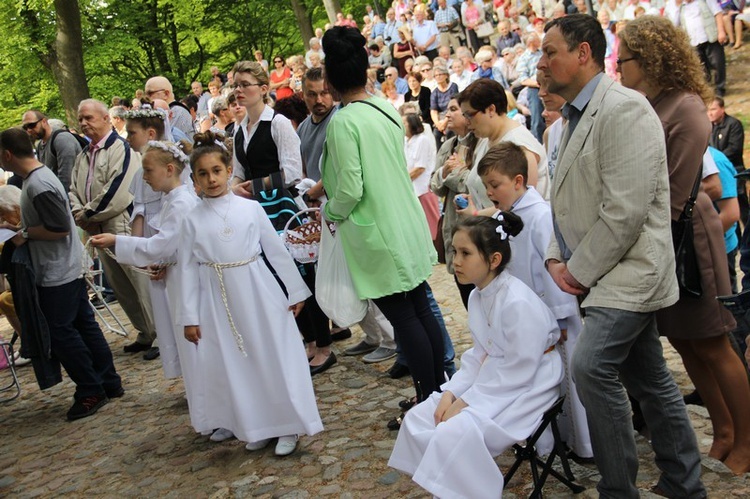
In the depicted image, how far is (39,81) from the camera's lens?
86.3ft

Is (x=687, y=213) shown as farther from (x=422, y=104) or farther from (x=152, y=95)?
(x=422, y=104)

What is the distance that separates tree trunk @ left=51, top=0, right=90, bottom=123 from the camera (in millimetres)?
18875

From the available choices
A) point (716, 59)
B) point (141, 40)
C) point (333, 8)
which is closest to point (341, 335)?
point (716, 59)

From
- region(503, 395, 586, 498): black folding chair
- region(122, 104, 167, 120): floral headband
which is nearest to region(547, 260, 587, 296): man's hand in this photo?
region(503, 395, 586, 498): black folding chair

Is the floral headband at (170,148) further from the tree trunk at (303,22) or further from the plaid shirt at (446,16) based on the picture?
the tree trunk at (303,22)

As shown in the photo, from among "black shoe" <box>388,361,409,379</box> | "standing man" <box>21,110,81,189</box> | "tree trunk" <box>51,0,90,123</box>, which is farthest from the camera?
"tree trunk" <box>51,0,90,123</box>

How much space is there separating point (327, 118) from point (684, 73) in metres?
2.91

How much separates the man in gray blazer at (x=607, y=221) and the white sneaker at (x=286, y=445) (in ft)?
6.89

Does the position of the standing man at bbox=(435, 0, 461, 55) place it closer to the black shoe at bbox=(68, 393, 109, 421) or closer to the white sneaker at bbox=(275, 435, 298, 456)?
the black shoe at bbox=(68, 393, 109, 421)

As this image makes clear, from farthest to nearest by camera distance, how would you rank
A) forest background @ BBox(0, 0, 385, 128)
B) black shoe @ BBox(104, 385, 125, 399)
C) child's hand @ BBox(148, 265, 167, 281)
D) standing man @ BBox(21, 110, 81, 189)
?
1. forest background @ BBox(0, 0, 385, 128)
2. standing man @ BBox(21, 110, 81, 189)
3. black shoe @ BBox(104, 385, 125, 399)
4. child's hand @ BBox(148, 265, 167, 281)

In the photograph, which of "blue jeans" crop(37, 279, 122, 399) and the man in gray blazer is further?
"blue jeans" crop(37, 279, 122, 399)

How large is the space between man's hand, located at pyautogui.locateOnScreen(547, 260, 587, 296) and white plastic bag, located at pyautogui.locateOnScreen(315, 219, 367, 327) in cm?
134

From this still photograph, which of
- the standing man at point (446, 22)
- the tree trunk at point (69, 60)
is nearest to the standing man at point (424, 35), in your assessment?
the standing man at point (446, 22)

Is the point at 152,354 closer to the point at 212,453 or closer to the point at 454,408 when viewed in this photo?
the point at 212,453
